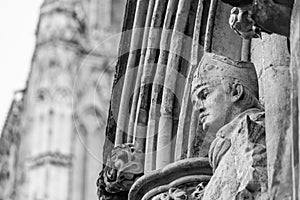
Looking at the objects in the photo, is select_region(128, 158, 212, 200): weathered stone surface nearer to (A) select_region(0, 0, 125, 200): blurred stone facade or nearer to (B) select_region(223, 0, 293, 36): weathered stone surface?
(B) select_region(223, 0, 293, 36): weathered stone surface

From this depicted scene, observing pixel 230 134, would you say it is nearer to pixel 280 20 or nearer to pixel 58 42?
pixel 280 20

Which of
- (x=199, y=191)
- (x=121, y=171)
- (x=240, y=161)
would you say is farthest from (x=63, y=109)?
(x=240, y=161)

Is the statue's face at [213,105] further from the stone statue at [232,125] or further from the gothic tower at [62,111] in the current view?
the gothic tower at [62,111]

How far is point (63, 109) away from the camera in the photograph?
153 feet

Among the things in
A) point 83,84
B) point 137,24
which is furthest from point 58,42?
point 137,24

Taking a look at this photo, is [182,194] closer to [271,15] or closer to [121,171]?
[121,171]

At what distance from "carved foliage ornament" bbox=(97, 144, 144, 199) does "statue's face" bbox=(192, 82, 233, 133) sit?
1.42 metres

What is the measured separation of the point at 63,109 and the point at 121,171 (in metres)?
38.2

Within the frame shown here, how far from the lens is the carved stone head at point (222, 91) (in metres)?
7.02

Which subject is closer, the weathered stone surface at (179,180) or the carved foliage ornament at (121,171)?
the weathered stone surface at (179,180)

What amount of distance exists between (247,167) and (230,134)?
26.6 inches

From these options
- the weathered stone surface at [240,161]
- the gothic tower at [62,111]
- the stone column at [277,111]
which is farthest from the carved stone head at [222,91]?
the gothic tower at [62,111]

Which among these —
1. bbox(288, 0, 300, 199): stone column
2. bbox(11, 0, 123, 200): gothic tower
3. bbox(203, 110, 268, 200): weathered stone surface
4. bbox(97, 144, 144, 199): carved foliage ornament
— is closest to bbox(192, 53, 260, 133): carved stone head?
bbox(203, 110, 268, 200): weathered stone surface

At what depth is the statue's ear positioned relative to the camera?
706cm
